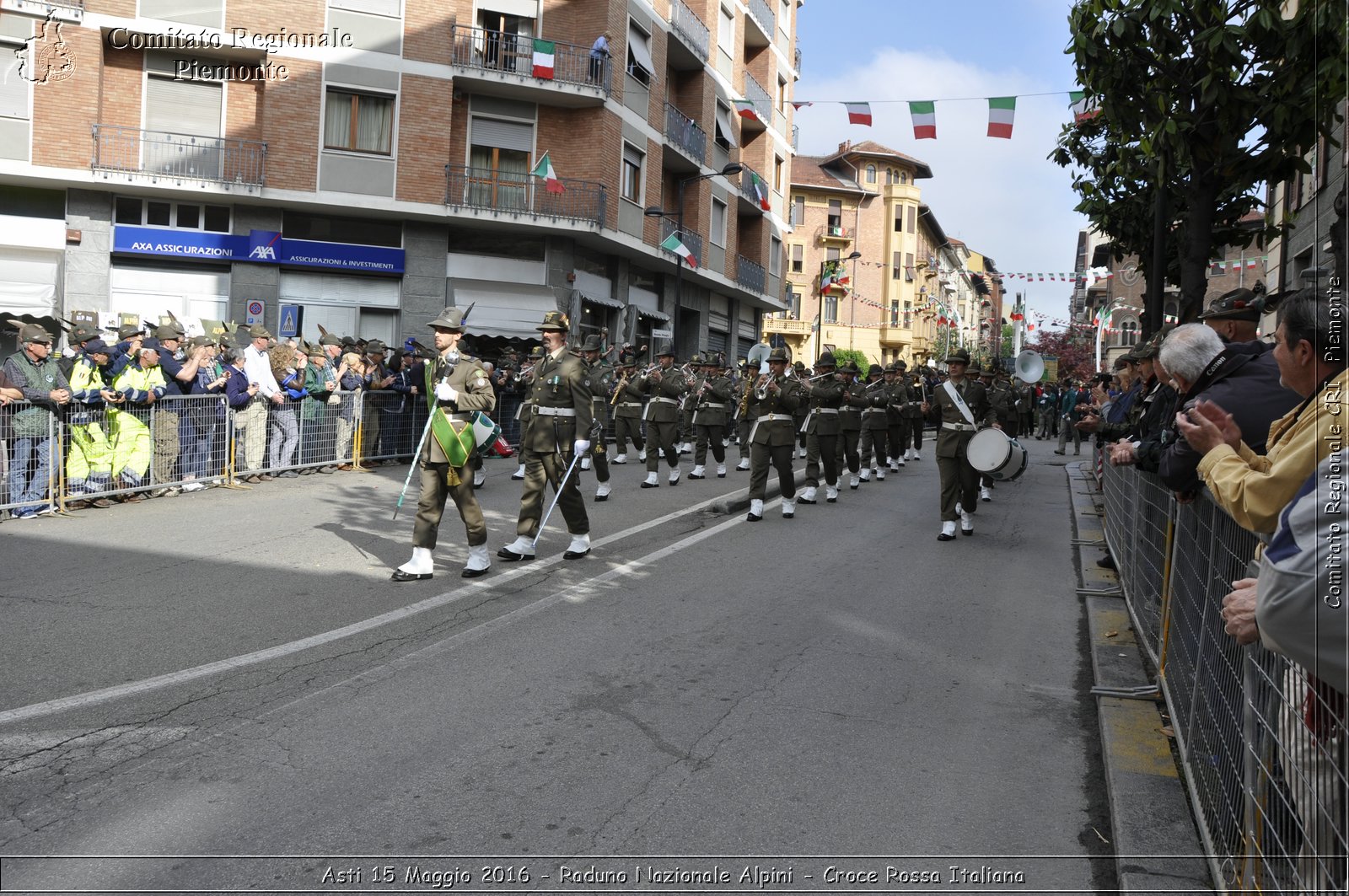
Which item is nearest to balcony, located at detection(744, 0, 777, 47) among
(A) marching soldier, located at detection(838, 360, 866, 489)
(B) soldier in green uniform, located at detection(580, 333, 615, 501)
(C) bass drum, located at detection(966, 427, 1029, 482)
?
(B) soldier in green uniform, located at detection(580, 333, 615, 501)

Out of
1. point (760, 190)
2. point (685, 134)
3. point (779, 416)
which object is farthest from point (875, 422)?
point (760, 190)

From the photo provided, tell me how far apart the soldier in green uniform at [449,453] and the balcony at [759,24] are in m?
31.6

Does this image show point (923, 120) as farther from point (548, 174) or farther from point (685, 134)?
point (685, 134)

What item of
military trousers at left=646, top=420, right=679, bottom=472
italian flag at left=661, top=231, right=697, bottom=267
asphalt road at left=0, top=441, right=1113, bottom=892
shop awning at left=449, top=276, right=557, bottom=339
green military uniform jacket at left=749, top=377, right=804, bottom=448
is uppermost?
italian flag at left=661, top=231, right=697, bottom=267

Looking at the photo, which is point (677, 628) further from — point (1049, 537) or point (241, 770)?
point (1049, 537)

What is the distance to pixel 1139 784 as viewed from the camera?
4.20 meters

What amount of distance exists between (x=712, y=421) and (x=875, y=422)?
121 inches

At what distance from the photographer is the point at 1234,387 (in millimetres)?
4398

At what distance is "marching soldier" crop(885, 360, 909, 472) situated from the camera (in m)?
19.3

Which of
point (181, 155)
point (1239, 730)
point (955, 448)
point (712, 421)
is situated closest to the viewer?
point (1239, 730)

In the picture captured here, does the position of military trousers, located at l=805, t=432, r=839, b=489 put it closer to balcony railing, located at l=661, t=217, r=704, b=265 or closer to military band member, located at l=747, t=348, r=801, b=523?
military band member, located at l=747, t=348, r=801, b=523

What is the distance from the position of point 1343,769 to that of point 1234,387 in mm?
2427

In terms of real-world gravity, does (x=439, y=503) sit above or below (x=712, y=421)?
below

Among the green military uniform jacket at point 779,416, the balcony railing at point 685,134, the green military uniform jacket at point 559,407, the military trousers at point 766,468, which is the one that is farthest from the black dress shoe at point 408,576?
the balcony railing at point 685,134
